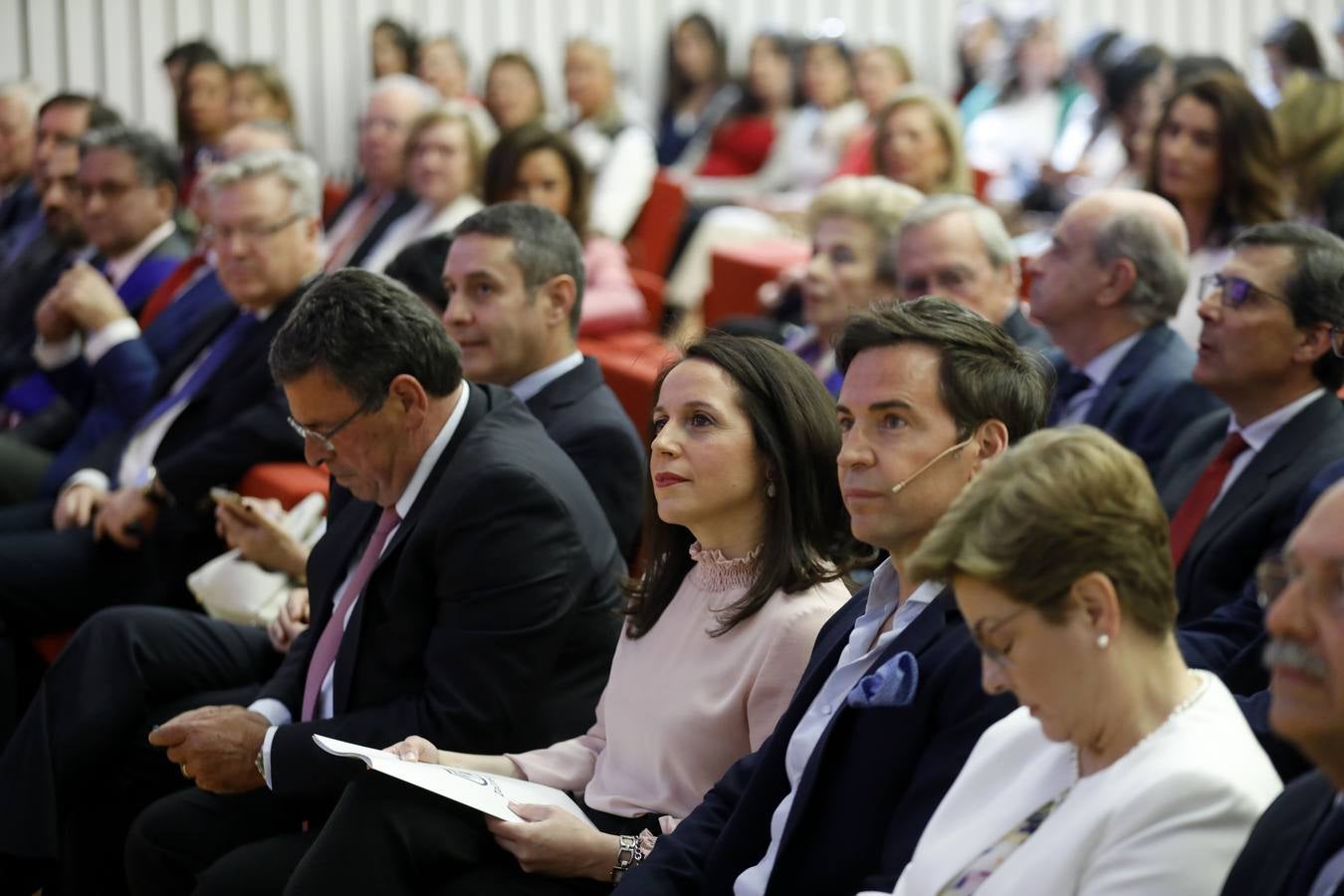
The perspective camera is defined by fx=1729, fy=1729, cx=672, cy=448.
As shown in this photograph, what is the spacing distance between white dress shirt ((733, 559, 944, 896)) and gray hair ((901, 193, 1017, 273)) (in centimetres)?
197

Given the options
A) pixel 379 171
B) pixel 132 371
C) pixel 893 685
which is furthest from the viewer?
pixel 379 171

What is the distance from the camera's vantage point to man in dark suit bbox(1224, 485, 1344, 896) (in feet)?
4.33

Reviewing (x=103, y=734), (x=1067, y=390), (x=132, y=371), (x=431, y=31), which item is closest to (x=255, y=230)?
(x=132, y=371)

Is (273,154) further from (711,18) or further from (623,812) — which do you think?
(711,18)

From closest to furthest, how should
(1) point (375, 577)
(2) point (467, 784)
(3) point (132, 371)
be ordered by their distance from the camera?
(2) point (467, 784), (1) point (375, 577), (3) point (132, 371)

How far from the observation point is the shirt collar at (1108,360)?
11.5ft

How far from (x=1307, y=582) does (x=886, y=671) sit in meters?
0.60

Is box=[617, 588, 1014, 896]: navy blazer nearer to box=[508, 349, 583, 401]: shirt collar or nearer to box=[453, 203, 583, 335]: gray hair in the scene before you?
box=[508, 349, 583, 401]: shirt collar

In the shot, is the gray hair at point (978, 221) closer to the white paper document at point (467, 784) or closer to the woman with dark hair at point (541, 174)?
the woman with dark hair at point (541, 174)

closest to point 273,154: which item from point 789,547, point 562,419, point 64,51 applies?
point 562,419

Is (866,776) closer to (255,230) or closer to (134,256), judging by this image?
(255,230)

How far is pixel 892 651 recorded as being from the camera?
6.35ft

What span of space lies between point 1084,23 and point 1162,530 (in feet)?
31.5

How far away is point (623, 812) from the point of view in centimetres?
236
